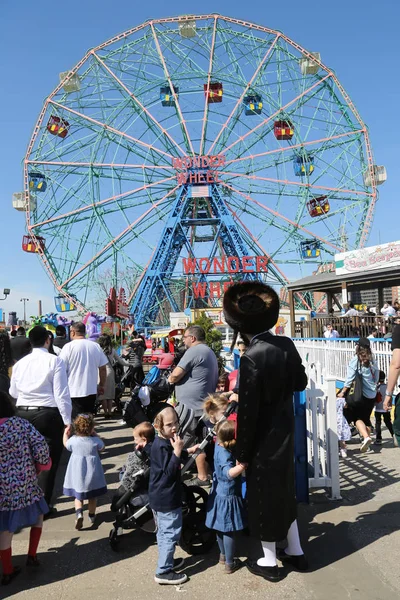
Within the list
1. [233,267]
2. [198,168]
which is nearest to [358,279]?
[233,267]

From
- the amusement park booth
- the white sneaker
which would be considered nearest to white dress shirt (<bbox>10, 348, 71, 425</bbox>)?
the white sneaker

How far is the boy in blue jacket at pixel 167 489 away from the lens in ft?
10.1

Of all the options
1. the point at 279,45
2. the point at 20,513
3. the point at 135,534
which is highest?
the point at 279,45

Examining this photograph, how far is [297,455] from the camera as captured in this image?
4027mm

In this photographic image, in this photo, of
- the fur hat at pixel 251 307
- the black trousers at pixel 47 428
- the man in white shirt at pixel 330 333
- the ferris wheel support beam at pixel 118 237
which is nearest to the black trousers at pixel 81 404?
the black trousers at pixel 47 428

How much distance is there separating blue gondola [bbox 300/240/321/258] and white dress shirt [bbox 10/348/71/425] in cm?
2506

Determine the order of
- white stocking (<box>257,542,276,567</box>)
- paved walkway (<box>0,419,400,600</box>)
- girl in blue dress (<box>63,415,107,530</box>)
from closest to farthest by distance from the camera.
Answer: paved walkway (<box>0,419,400,600</box>), white stocking (<box>257,542,276,567</box>), girl in blue dress (<box>63,415,107,530</box>)

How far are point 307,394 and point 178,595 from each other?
2052 millimetres

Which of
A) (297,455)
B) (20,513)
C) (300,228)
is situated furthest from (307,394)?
(300,228)

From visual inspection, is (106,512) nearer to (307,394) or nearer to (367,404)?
(307,394)

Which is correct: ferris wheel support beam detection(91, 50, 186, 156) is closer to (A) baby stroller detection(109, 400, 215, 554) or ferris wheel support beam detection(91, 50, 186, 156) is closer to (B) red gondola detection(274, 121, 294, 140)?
(B) red gondola detection(274, 121, 294, 140)

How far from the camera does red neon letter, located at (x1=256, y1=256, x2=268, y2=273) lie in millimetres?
27812

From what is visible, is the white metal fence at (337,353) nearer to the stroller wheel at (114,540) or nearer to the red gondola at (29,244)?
the stroller wheel at (114,540)

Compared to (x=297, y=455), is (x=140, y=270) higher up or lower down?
higher up
